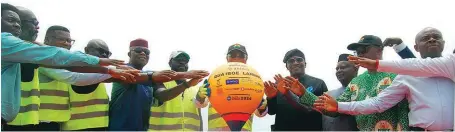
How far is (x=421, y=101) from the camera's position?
6.64 metres

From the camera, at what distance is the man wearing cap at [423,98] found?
6.55m

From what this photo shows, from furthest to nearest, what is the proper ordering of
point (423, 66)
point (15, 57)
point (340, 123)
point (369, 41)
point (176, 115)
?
point (176, 115)
point (340, 123)
point (369, 41)
point (423, 66)
point (15, 57)

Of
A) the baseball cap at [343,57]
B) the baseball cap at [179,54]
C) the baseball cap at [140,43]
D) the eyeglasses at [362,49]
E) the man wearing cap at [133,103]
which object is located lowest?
the man wearing cap at [133,103]

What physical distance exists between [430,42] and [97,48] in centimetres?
440

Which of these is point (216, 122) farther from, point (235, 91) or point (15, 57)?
point (15, 57)

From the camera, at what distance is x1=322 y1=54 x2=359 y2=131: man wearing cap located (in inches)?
311

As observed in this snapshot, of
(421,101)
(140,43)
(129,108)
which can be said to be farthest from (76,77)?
(421,101)

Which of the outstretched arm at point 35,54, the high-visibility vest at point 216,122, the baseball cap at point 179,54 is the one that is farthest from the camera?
the high-visibility vest at point 216,122

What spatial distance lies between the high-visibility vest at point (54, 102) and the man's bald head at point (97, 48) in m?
0.60

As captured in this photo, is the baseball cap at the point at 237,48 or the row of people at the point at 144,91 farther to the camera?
the baseball cap at the point at 237,48

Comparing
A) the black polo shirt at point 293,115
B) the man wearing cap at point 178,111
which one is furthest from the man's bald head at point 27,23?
the black polo shirt at point 293,115

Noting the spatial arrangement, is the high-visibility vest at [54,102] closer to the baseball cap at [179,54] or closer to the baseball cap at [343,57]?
the baseball cap at [179,54]

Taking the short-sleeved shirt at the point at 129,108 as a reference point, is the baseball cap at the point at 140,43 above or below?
above

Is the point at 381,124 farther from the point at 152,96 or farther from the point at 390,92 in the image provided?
the point at 152,96
